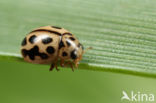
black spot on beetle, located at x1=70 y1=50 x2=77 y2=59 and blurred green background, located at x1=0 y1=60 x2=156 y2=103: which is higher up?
black spot on beetle, located at x1=70 y1=50 x2=77 y2=59

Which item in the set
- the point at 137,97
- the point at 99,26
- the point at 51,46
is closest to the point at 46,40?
the point at 51,46

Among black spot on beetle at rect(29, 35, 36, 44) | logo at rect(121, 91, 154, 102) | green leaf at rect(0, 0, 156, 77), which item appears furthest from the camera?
logo at rect(121, 91, 154, 102)

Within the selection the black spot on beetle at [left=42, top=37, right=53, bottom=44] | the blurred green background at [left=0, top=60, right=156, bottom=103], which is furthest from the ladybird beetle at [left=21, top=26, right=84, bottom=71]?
the blurred green background at [left=0, top=60, right=156, bottom=103]

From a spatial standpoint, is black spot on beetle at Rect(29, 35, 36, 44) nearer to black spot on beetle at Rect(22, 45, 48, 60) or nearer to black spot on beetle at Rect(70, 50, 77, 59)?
black spot on beetle at Rect(22, 45, 48, 60)

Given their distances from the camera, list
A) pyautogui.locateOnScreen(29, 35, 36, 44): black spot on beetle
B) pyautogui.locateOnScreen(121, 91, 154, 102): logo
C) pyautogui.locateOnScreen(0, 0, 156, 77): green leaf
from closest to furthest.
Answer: pyautogui.locateOnScreen(0, 0, 156, 77): green leaf, pyautogui.locateOnScreen(29, 35, 36, 44): black spot on beetle, pyautogui.locateOnScreen(121, 91, 154, 102): logo

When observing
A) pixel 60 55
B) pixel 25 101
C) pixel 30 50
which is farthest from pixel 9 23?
pixel 25 101

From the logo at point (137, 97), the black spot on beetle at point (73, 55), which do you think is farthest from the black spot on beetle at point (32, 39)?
the logo at point (137, 97)
